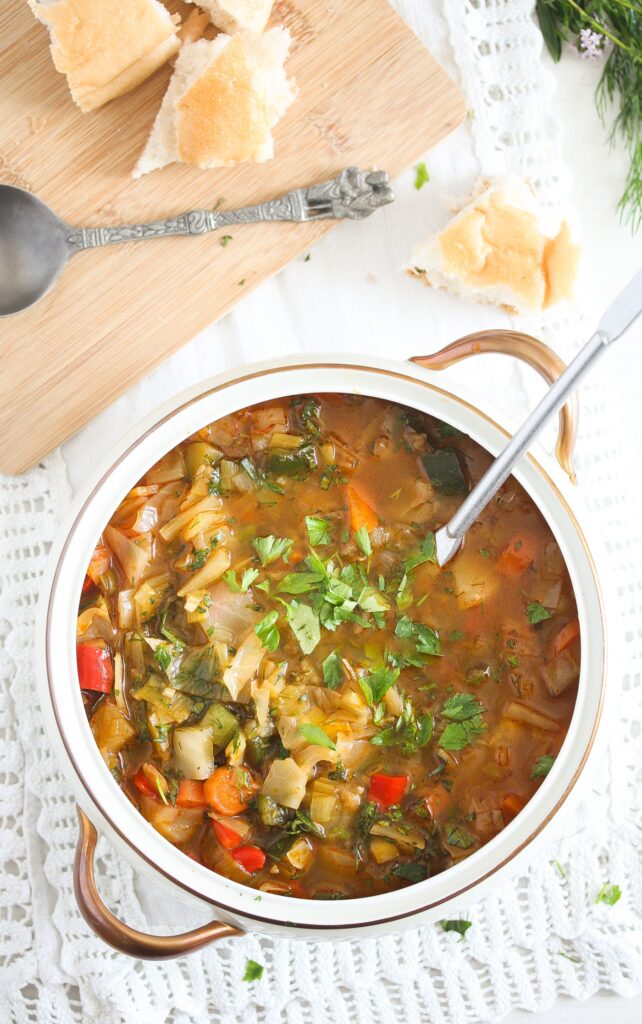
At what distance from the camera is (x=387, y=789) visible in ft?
7.59

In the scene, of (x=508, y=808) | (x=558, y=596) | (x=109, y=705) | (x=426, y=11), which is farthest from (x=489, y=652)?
(x=426, y=11)

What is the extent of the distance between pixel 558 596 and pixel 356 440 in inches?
25.3

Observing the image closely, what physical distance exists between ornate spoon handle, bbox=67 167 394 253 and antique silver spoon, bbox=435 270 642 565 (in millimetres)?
899

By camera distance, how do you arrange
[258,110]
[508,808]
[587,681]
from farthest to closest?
[258,110] < [508,808] < [587,681]

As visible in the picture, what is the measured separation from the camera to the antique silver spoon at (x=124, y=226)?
2.59 meters

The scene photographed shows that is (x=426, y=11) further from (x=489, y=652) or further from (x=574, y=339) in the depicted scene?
(x=489, y=652)

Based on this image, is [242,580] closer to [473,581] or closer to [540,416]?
[473,581]

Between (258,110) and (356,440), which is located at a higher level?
(258,110)

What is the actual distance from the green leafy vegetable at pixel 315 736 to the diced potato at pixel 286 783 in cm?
7

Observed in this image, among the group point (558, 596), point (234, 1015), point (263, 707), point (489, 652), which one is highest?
point (558, 596)

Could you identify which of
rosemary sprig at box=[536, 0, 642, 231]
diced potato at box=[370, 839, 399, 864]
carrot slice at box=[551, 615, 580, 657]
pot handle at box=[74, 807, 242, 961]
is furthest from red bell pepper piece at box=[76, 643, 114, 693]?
rosemary sprig at box=[536, 0, 642, 231]

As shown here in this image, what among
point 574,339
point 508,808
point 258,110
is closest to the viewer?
point 508,808

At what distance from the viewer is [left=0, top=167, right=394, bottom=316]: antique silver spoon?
8.50 feet

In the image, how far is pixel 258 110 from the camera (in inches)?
98.3
